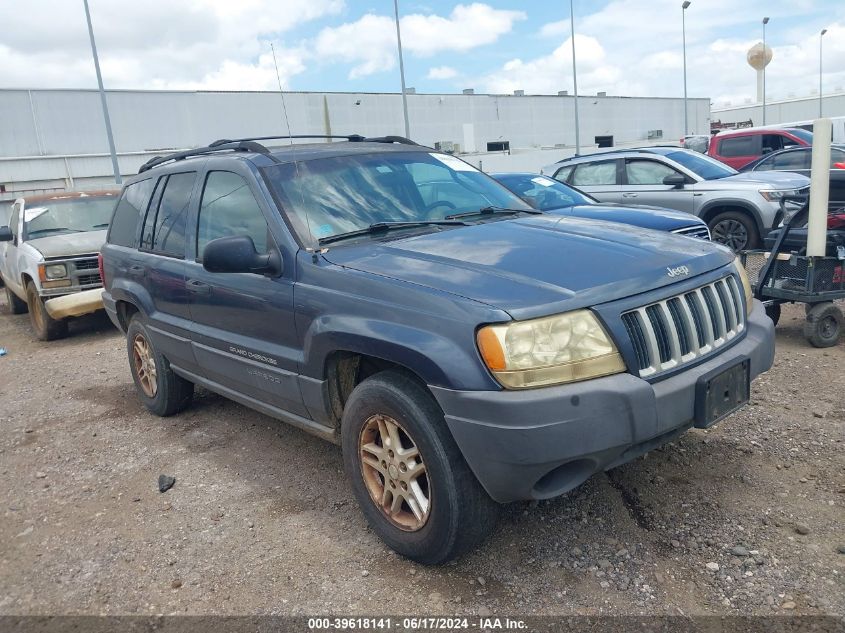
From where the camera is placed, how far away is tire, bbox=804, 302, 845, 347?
5668mm

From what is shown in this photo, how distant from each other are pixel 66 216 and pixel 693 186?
839 centimetres

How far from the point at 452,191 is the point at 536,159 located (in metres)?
35.5

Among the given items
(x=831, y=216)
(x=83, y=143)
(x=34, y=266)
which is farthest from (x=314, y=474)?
(x=83, y=143)

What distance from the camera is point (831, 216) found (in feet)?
19.8

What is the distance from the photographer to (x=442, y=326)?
8.88 ft

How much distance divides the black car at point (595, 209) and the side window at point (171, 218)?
8.43 ft

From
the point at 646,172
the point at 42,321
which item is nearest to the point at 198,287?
the point at 42,321

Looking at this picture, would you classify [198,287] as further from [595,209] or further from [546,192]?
[546,192]

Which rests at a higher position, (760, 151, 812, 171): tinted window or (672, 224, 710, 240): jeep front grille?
(760, 151, 812, 171): tinted window

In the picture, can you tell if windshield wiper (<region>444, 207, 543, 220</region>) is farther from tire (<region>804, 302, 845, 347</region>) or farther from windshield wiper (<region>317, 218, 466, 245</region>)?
tire (<region>804, 302, 845, 347</region>)

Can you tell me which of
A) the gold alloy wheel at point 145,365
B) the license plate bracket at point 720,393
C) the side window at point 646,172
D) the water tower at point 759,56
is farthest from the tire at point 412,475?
the water tower at point 759,56

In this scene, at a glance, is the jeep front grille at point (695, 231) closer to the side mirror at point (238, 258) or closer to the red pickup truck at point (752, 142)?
the side mirror at point (238, 258)

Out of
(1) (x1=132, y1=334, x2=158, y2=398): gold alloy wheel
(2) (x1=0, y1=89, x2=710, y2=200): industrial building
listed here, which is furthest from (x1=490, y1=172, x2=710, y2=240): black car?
(2) (x1=0, y1=89, x2=710, y2=200): industrial building

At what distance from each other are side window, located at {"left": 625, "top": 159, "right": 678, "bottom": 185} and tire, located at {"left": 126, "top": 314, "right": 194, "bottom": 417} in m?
7.28
